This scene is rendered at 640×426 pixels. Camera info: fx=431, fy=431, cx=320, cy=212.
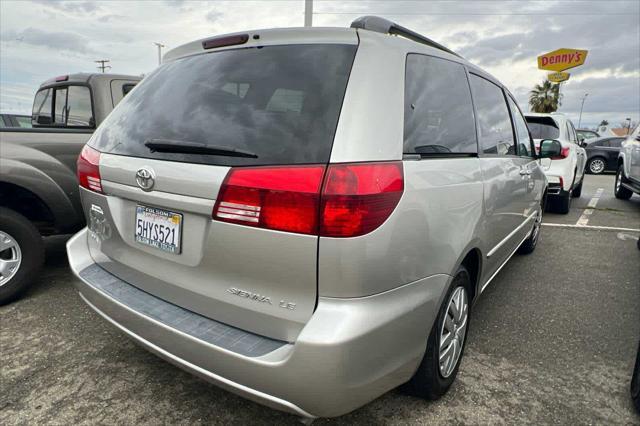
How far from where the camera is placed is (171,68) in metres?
2.21

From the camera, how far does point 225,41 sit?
78.7 inches

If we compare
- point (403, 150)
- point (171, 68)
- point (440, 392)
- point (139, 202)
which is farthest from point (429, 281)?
point (171, 68)

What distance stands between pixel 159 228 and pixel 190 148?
37 cm

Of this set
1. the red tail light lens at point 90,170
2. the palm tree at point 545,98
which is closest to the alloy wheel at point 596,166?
the red tail light lens at point 90,170

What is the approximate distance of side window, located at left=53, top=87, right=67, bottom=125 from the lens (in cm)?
436

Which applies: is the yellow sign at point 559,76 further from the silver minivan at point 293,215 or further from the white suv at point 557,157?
the silver minivan at point 293,215


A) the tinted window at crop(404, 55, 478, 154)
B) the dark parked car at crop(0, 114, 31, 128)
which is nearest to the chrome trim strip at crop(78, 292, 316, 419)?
the tinted window at crop(404, 55, 478, 154)

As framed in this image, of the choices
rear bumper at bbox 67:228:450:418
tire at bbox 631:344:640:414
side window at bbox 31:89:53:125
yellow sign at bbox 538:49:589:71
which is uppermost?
yellow sign at bbox 538:49:589:71

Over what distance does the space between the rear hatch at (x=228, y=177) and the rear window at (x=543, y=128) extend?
5813 mm

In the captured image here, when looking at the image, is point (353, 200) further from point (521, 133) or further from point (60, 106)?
point (60, 106)

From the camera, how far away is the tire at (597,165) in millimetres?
15289

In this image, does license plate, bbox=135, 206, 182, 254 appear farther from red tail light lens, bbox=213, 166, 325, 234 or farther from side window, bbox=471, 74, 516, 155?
side window, bbox=471, 74, 516, 155

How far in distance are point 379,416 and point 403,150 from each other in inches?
50.2

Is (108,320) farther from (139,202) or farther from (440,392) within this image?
(440,392)
